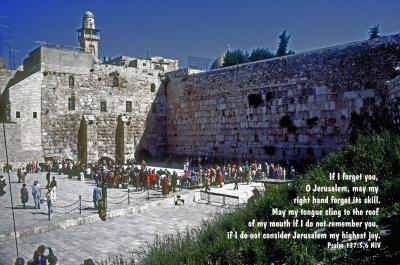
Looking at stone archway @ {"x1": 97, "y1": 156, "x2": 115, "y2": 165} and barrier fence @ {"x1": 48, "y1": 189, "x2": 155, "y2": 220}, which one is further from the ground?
stone archway @ {"x1": 97, "y1": 156, "x2": 115, "y2": 165}

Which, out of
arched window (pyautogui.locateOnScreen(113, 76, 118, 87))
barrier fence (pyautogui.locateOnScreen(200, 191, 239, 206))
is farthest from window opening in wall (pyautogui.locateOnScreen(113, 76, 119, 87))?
barrier fence (pyautogui.locateOnScreen(200, 191, 239, 206))

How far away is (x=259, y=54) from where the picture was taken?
36.8 meters

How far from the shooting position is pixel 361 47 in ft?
57.8

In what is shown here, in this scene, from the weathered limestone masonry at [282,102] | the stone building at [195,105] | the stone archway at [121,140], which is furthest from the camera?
the stone archway at [121,140]

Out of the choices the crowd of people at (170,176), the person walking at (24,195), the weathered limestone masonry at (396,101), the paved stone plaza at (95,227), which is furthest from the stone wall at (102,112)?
the weathered limestone masonry at (396,101)

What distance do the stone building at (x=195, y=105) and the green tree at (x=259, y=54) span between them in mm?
11589

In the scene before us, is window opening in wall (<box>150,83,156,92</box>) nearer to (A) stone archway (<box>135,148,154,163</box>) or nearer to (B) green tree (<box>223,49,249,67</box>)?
(A) stone archway (<box>135,148,154,163</box>)

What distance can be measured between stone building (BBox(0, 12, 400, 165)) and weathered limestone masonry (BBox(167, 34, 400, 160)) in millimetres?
55

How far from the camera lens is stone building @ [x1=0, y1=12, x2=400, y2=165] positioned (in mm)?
18172

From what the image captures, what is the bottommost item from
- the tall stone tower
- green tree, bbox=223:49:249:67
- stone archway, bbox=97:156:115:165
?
stone archway, bbox=97:156:115:165

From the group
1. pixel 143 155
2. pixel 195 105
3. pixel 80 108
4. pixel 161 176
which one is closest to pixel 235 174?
pixel 161 176

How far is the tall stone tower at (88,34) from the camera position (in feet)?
127

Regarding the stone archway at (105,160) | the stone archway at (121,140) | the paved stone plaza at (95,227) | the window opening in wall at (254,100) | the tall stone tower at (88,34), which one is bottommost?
the paved stone plaza at (95,227)

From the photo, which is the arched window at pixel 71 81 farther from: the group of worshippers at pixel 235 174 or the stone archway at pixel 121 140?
the group of worshippers at pixel 235 174
